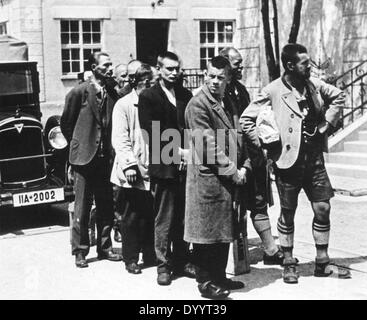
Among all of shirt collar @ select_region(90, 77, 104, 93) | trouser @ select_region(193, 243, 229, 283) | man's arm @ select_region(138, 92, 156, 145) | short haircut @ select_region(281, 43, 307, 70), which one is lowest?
trouser @ select_region(193, 243, 229, 283)

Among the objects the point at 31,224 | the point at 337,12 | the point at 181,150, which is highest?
the point at 337,12

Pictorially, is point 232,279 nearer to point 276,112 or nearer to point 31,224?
point 276,112

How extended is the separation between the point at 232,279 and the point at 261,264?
671 millimetres

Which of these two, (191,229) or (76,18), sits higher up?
(76,18)

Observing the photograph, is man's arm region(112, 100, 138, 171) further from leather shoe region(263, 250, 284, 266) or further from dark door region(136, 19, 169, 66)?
dark door region(136, 19, 169, 66)

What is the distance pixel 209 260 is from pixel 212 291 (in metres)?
0.27

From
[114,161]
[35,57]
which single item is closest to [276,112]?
[114,161]

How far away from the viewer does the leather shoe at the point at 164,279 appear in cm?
680

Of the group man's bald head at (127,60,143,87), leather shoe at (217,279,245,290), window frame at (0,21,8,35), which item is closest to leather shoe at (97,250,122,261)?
leather shoe at (217,279,245,290)

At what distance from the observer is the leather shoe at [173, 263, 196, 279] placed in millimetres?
7081

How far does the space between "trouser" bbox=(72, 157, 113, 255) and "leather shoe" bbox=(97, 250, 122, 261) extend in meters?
0.04

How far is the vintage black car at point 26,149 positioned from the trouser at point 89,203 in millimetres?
2202

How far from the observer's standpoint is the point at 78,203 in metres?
7.77
